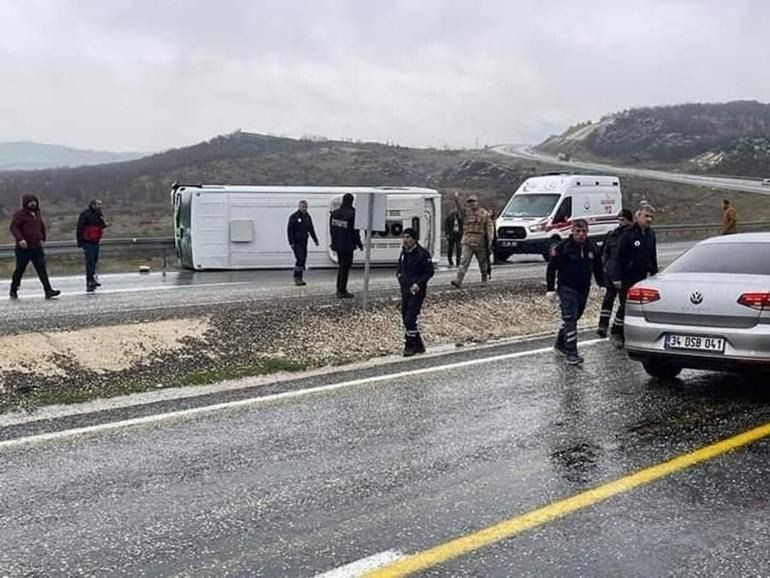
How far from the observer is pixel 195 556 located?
14.3 feet

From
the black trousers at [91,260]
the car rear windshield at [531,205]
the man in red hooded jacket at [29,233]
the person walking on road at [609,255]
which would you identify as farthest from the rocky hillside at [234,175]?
the person walking on road at [609,255]

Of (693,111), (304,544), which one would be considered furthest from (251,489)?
(693,111)

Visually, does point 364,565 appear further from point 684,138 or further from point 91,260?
point 684,138

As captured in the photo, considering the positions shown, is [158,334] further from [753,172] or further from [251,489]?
[753,172]

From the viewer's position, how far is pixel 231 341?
412 inches

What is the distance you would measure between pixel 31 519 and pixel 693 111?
11403 cm

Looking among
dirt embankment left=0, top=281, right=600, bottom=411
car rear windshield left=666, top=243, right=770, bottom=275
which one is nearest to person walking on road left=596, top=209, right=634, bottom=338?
dirt embankment left=0, top=281, right=600, bottom=411

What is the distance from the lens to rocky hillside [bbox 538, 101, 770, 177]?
7675cm

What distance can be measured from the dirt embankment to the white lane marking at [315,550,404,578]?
459 centimetres

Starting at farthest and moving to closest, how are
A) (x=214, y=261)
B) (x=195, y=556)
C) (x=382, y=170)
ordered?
1. (x=382, y=170)
2. (x=214, y=261)
3. (x=195, y=556)

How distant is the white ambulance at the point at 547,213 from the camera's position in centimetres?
2483

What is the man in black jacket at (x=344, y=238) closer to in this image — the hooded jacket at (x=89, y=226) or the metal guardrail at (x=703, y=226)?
the hooded jacket at (x=89, y=226)

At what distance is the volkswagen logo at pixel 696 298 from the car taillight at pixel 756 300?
0.35 m

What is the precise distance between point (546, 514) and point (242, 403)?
11.6 ft
